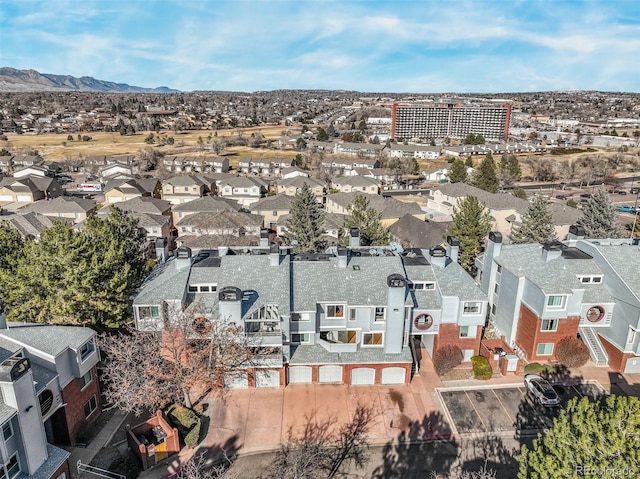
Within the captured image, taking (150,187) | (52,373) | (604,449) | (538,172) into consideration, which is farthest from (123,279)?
(538,172)

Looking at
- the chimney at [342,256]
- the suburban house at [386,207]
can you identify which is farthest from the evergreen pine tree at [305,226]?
the chimney at [342,256]

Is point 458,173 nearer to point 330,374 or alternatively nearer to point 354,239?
point 354,239

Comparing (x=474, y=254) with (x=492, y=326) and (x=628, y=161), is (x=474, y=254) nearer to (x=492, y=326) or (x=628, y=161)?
(x=492, y=326)

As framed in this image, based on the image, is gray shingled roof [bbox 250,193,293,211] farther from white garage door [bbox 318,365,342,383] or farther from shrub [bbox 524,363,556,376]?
shrub [bbox 524,363,556,376]

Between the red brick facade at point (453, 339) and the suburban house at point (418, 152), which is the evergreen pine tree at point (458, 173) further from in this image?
the red brick facade at point (453, 339)

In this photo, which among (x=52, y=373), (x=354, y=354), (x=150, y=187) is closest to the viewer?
(x=52, y=373)
